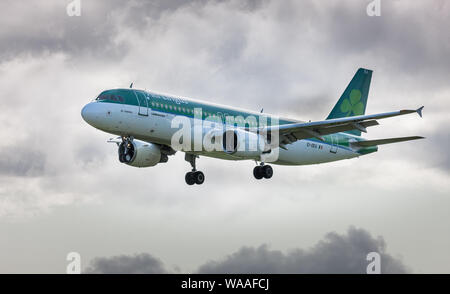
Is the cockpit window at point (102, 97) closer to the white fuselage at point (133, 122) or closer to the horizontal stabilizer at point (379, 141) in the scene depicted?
the white fuselage at point (133, 122)

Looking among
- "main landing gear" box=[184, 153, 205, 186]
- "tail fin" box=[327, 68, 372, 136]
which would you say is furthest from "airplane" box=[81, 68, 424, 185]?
"tail fin" box=[327, 68, 372, 136]

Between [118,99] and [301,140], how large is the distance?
595 inches

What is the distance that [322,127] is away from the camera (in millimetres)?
55188

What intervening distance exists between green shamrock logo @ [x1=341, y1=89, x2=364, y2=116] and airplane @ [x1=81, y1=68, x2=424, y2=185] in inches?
194

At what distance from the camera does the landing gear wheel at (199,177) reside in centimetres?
6022

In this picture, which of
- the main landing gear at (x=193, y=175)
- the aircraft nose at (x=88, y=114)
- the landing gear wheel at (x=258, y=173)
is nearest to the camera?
the aircraft nose at (x=88, y=114)

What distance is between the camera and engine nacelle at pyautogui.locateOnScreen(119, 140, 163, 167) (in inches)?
2199

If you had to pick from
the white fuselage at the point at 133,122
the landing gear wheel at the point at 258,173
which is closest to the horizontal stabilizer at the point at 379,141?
the landing gear wheel at the point at 258,173

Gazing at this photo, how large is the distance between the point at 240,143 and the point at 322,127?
562 cm

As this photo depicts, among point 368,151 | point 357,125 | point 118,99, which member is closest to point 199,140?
point 118,99

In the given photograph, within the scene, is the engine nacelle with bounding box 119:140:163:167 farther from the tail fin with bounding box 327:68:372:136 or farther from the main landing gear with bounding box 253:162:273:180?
the tail fin with bounding box 327:68:372:136

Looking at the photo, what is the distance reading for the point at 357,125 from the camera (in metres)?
53.1

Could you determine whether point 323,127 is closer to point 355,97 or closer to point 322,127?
point 322,127

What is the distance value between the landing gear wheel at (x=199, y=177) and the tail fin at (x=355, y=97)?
12451mm
